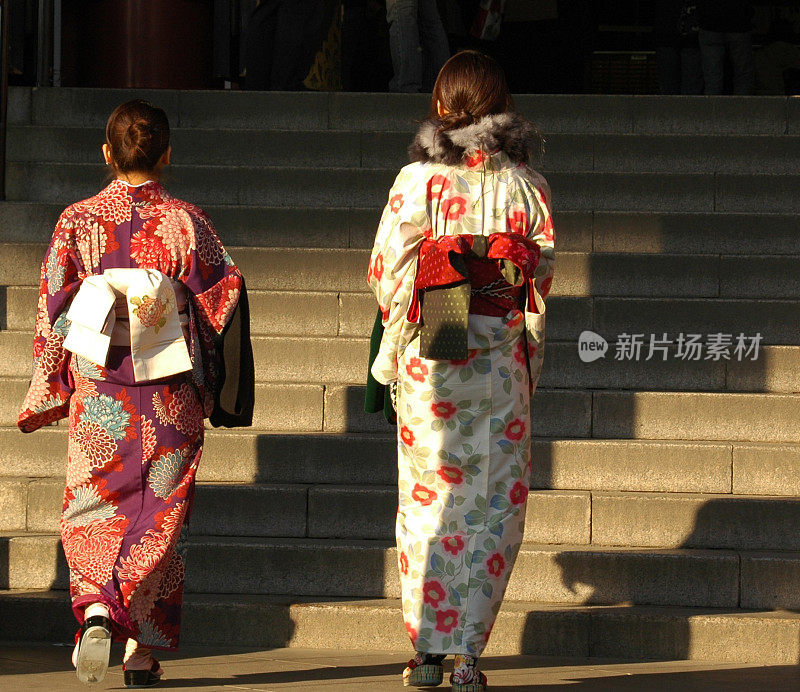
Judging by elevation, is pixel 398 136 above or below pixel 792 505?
above

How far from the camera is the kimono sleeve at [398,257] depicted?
14.2ft

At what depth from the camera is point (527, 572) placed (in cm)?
526

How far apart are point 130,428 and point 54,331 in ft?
1.37

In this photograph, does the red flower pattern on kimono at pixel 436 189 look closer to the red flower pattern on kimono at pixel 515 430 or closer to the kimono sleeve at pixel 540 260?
the kimono sleeve at pixel 540 260

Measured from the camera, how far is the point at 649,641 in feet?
16.3

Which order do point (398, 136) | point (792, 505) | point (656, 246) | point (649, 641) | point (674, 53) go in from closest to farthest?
point (649, 641) → point (792, 505) → point (656, 246) → point (398, 136) → point (674, 53)

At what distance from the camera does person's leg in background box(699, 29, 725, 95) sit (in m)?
9.74

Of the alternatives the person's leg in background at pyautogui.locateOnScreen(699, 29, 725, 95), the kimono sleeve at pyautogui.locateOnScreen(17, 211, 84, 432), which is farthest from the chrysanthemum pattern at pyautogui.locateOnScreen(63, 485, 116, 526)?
the person's leg in background at pyautogui.locateOnScreen(699, 29, 725, 95)

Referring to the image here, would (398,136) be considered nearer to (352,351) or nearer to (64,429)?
(352,351)

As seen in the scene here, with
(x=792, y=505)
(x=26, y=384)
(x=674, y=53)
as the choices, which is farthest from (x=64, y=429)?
(x=674, y=53)

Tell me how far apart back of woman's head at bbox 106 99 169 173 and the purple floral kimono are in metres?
0.07

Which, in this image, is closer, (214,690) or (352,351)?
(214,690)

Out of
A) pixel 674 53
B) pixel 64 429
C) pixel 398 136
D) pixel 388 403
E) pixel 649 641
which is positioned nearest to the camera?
pixel 388 403

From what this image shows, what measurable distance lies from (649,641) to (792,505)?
2.89ft
